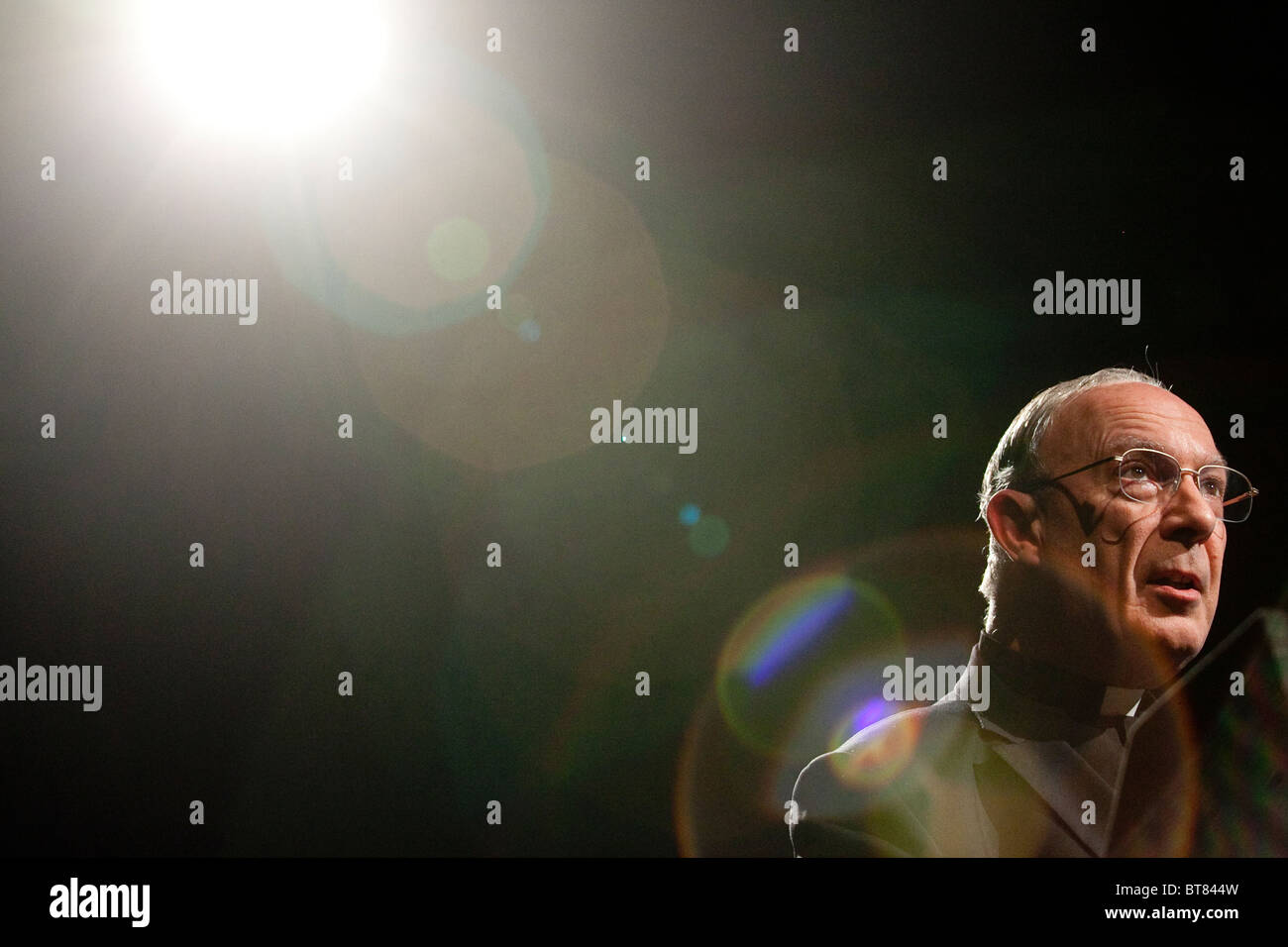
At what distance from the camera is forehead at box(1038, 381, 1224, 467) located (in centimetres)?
195

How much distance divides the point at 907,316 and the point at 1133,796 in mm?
1167

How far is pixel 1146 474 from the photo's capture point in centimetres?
193

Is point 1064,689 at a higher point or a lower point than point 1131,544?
lower

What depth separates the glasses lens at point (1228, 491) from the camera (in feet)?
6.40

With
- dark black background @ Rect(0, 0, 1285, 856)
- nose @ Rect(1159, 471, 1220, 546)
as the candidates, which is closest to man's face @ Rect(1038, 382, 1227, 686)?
nose @ Rect(1159, 471, 1220, 546)

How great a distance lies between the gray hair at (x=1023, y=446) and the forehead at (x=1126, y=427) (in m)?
0.02

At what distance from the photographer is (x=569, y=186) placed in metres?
2.04

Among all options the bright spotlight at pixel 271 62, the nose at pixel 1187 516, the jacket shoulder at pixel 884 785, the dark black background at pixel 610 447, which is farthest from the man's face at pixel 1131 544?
the bright spotlight at pixel 271 62

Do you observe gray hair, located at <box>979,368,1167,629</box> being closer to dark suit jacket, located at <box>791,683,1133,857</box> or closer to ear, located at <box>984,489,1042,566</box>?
ear, located at <box>984,489,1042,566</box>

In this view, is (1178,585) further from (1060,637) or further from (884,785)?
(884,785)

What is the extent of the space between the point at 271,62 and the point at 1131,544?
2196mm

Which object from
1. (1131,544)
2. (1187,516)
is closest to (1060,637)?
(1131,544)

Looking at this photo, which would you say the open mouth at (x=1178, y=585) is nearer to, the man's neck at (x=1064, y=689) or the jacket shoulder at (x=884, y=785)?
the man's neck at (x=1064, y=689)
